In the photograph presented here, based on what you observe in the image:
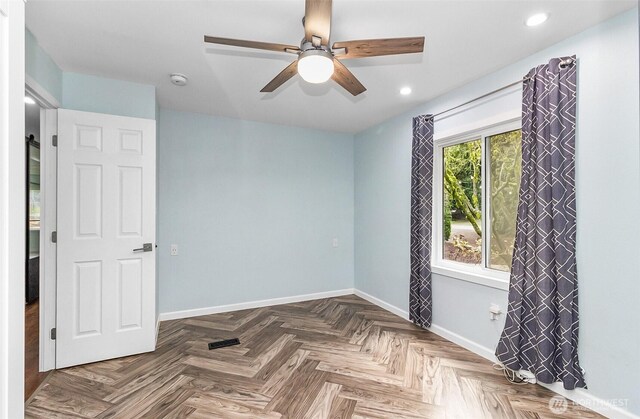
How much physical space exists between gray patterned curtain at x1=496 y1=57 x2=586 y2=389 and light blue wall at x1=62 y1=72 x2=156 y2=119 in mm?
3285

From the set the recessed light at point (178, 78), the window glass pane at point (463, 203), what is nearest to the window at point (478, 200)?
the window glass pane at point (463, 203)

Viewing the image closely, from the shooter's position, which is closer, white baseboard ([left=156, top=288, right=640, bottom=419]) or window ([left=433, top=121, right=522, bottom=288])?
white baseboard ([left=156, top=288, right=640, bottom=419])

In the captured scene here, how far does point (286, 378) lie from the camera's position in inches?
96.8

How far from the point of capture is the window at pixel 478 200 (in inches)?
107

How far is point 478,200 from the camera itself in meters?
3.02

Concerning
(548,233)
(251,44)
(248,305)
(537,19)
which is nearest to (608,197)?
(548,233)

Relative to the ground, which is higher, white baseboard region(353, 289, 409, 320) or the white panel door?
the white panel door

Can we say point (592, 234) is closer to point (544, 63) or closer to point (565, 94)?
point (565, 94)

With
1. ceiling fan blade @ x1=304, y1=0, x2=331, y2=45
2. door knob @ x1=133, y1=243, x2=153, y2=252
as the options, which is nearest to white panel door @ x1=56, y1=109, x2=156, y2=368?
door knob @ x1=133, y1=243, x2=153, y2=252

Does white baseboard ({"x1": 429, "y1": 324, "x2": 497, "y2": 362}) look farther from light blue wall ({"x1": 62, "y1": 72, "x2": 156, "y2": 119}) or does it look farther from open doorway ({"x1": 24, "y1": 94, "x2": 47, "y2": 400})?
open doorway ({"x1": 24, "y1": 94, "x2": 47, "y2": 400})

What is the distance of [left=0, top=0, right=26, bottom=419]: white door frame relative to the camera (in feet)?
2.75

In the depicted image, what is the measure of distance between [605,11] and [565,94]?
0.49 metres

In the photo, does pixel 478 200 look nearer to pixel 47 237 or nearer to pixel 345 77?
pixel 345 77

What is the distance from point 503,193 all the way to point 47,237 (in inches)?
153
